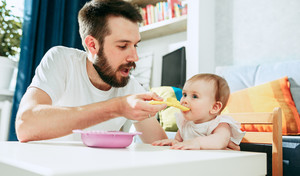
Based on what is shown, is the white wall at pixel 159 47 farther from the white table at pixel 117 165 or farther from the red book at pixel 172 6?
the white table at pixel 117 165

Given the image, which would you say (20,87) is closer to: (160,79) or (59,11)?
(59,11)

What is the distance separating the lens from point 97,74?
1.42 meters

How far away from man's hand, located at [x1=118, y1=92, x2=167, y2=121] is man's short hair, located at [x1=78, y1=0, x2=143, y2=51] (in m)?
0.60

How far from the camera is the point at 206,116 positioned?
1119 millimetres

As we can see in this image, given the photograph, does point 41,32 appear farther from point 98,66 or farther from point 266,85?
point 266,85

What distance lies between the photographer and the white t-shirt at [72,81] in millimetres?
1220

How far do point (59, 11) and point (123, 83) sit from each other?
7.59 feet

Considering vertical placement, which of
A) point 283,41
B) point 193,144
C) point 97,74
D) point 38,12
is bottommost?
point 193,144

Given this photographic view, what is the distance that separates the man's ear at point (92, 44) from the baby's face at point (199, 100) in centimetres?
55

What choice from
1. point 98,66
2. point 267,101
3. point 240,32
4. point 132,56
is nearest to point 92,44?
point 98,66

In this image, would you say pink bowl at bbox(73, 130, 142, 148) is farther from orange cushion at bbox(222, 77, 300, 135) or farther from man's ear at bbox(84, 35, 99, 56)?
orange cushion at bbox(222, 77, 300, 135)

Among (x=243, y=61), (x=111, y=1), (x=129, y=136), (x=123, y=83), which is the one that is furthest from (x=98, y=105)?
(x=243, y=61)

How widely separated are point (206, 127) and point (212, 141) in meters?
0.14

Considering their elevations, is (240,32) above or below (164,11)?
below
